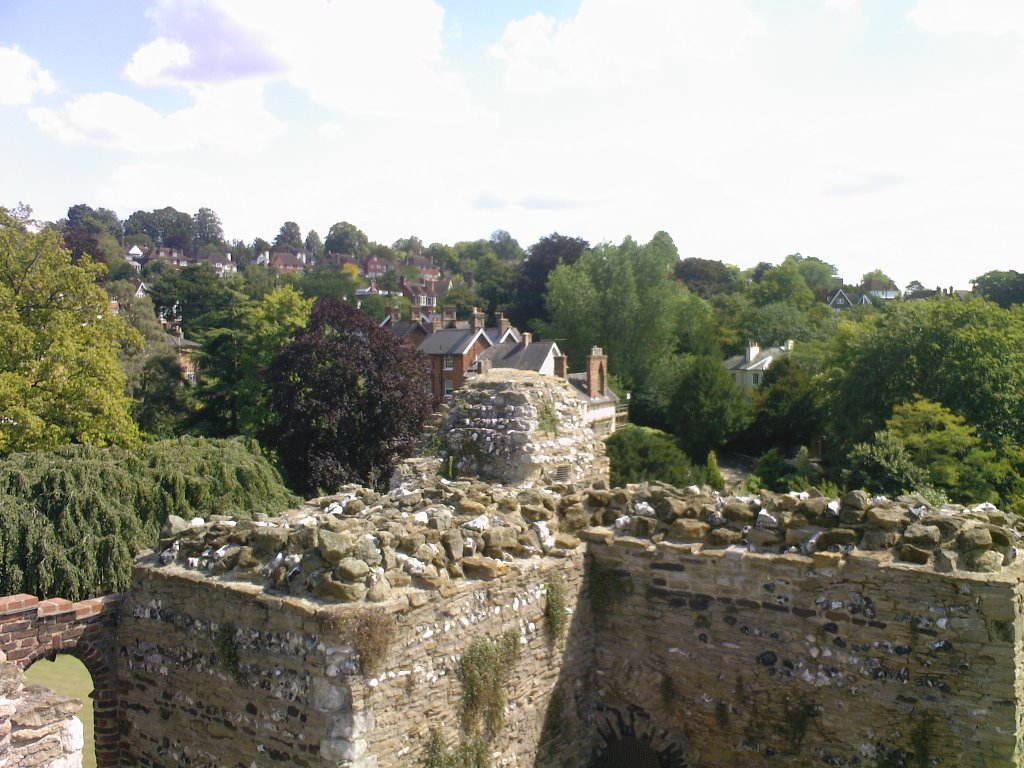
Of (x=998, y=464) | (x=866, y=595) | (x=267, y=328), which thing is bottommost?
(x=998, y=464)

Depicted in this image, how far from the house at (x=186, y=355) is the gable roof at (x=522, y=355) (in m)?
16.2

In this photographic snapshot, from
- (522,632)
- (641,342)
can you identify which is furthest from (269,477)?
(641,342)

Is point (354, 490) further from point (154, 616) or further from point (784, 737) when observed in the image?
point (784, 737)

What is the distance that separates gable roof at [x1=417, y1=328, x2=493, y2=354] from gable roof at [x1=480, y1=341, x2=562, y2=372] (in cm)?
123

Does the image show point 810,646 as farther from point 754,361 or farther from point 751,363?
point 754,361

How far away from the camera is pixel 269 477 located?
2030 cm

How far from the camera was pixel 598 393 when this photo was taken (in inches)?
1815

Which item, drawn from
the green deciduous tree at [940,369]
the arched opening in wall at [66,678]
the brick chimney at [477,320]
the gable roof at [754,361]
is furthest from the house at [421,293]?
the arched opening in wall at [66,678]

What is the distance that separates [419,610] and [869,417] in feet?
103

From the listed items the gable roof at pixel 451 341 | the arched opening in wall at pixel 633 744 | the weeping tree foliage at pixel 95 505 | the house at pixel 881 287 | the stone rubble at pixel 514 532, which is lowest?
the arched opening in wall at pixel 633 744

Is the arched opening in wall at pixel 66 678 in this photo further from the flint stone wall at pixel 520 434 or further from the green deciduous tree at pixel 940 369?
the green deciduous tree at pixel 940 369

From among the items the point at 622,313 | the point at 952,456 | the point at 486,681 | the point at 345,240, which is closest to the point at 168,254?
the point at 345,240

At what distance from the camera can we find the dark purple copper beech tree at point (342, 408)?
87.4ft

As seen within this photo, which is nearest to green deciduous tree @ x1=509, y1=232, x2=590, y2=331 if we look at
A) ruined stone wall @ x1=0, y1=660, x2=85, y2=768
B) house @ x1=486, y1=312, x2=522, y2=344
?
house @ x1=486, y1=312, x2=522, y2=344
